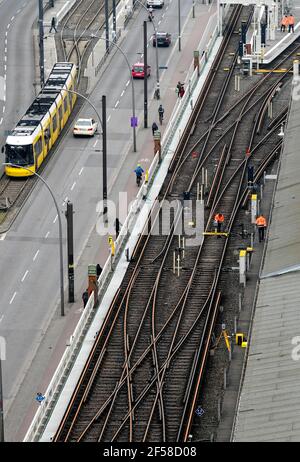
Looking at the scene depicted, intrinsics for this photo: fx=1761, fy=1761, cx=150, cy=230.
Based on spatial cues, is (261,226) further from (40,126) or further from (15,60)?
(15,60)

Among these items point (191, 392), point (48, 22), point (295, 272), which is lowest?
point (48, 22)

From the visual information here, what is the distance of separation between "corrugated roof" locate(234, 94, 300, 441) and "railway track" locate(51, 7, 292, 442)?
242 inches

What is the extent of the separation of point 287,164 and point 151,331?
1316 cm

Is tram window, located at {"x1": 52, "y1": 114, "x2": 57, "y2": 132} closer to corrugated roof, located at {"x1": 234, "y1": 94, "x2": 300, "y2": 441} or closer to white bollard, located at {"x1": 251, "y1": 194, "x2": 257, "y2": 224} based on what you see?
white bollard, located at {"x1": 251, "y1": 194, "x2": 257, "y2": 224}

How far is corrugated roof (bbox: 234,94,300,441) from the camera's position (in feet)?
195

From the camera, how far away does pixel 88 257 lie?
93.3m

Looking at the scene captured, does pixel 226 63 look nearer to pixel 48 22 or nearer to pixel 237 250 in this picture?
pixel 48 22

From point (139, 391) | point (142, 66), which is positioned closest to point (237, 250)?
point (139, 391)

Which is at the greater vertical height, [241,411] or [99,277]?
[241,411]

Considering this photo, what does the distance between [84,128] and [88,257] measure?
21799 millimetres

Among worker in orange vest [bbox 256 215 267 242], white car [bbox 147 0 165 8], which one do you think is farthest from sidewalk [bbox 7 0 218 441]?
worker in orange vest [bbox 256 215 267 242]

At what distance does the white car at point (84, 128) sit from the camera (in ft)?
373

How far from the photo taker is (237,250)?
304ft

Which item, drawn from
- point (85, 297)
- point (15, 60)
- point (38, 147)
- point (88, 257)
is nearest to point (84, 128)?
point (38, 147)
